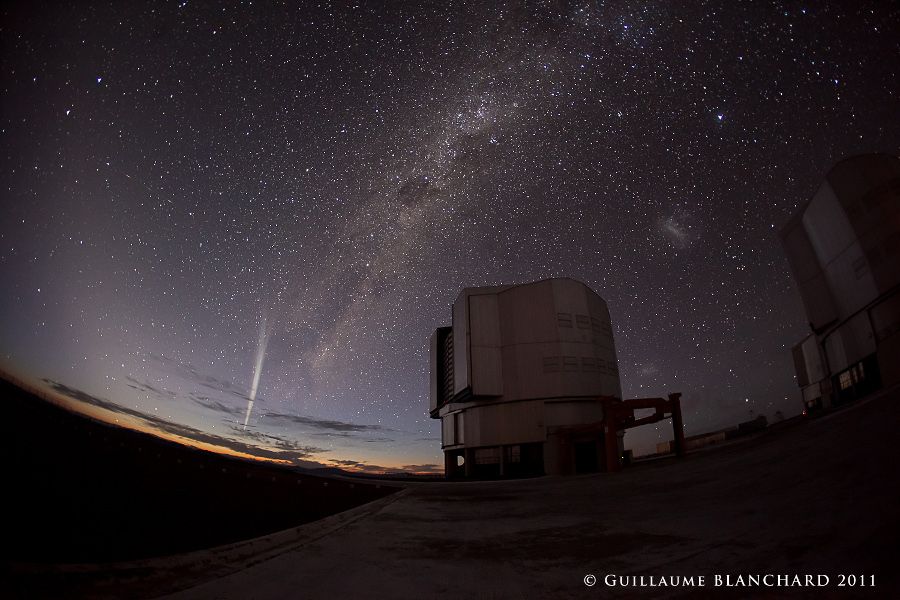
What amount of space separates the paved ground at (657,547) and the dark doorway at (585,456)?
32.7 m

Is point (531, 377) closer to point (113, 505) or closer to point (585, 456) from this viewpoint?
point (585, 456)

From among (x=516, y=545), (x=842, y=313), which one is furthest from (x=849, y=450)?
Result: (x=842, y=313)

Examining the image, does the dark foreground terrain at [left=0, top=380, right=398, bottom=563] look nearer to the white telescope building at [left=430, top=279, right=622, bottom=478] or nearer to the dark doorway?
the white telescope building at [left=430, top=279, right=622, bottom=478]

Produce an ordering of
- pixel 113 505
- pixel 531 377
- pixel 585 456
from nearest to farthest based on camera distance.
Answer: pixel 113 505
pixel 531 377
pixel 585 456

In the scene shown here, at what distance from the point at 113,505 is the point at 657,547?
5919 mm

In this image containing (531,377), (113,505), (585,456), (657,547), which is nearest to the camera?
(657,547)

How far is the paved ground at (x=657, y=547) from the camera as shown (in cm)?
190

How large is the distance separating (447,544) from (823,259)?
44.9 m

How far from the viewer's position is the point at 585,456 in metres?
33.9

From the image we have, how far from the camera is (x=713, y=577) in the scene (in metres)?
1.91

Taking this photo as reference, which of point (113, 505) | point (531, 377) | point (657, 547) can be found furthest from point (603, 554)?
point (531, 377)

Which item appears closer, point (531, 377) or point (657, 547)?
point (657, 547)

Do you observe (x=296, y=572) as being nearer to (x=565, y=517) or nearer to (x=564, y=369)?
(x=565, y=517)

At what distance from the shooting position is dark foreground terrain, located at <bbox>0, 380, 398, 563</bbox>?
2.89 metres
